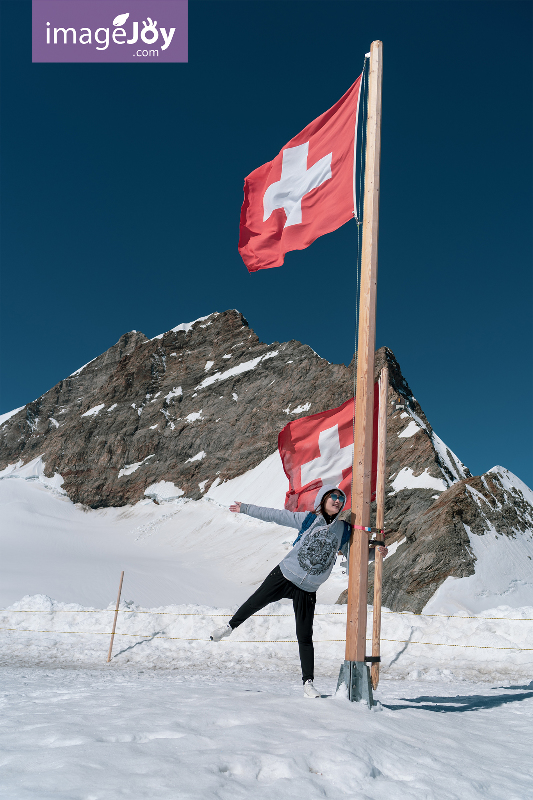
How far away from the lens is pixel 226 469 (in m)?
58.7

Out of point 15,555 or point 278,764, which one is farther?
point 15,555

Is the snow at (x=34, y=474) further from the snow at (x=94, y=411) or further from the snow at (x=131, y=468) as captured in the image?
the snow at (x=94, y=411)

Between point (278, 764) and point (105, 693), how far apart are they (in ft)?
9.89

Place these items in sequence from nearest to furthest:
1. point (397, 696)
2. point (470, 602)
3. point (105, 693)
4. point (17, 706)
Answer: point (17, 706), point (105, 693), point (397, 696), point (470, 602)

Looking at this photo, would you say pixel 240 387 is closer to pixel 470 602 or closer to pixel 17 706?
pixel 470 602

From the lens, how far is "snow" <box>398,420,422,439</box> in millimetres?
34900

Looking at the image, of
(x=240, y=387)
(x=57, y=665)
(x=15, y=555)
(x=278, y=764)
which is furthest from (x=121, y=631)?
(x=240, y=387)

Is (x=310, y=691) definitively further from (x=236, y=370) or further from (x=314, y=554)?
(x=236, y=370)

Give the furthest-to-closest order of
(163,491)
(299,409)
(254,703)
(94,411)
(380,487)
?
(94,411) → (163,491) → (299,409) → (380,487) → (254,703)

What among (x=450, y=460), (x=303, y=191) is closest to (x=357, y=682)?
(x=303, y=191)

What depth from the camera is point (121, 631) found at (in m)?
12.2

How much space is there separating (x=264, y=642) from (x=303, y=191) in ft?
29.7

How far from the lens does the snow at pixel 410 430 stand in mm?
34900

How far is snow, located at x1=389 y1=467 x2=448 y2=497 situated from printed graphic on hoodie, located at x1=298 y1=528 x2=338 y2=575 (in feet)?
75.8
